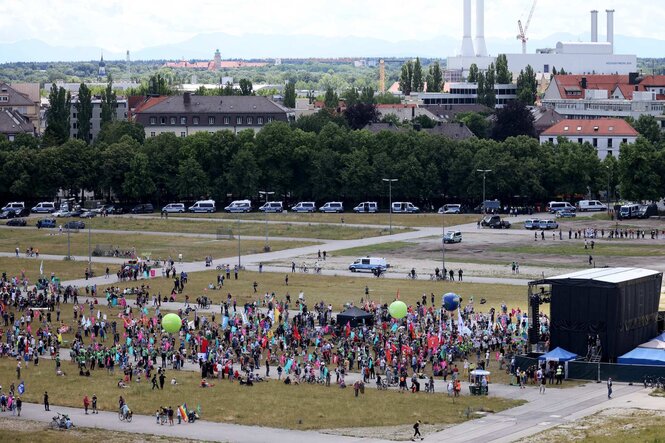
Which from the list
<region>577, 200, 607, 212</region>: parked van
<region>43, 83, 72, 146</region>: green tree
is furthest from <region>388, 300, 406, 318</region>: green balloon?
<region>43, 83, 72, 146</region>: green tree

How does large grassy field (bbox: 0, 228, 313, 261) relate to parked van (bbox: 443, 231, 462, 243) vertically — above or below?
below

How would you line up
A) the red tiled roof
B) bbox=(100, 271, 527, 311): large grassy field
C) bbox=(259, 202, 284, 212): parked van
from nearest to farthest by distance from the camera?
bbox=(100, 271, 527, 311): large grassy field < bbox=(259, 202, 284, 212): parked van < the red tiled roof

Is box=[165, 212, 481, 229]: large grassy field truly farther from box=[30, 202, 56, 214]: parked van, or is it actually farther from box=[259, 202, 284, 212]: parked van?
box=[30, 202, 56, 214]: parked van

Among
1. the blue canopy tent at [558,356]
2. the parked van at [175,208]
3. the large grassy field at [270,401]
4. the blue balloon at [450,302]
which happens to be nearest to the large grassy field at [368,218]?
the parked van at [175,208]

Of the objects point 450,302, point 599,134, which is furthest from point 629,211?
point 450,302

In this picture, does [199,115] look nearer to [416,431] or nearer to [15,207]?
[15,207]

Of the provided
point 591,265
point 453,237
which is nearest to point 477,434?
point 591,265

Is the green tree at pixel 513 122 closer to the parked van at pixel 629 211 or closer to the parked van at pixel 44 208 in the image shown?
the parked van at pixel 629 211
